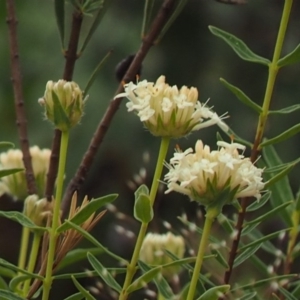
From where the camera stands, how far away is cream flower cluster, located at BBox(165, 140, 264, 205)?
542 millimetres

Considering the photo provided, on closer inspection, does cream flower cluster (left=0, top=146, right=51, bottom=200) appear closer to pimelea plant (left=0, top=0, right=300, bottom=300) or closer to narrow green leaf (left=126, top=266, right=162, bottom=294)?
pimelea plant (left=0, top=0, right=300, bottom=300)

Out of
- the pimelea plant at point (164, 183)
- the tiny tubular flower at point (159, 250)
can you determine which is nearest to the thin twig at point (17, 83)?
the pimelea plant at point (164, 183)

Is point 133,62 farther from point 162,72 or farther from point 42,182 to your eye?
point 162,72

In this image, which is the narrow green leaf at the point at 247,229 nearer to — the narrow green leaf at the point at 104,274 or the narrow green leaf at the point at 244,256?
the narrow green leaf at the point at 244,256

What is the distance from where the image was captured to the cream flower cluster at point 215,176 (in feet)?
1.78

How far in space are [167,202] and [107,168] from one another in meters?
0.18

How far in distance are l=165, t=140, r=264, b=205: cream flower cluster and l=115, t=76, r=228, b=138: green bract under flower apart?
0.03 meters

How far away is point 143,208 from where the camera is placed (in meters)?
0.54

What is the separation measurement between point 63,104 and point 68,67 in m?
0.14

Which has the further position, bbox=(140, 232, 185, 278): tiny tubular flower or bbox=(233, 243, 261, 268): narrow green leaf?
bbox=(140, 232, 185, 278): tiny tubular flower

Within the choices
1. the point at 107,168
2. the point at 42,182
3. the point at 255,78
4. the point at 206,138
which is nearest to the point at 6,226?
the point at 107,168

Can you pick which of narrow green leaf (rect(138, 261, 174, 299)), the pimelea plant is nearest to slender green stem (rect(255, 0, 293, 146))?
the pimelea plant

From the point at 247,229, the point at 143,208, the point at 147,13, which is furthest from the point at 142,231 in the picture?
the point at 147,13

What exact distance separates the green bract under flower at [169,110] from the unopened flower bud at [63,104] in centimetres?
4
